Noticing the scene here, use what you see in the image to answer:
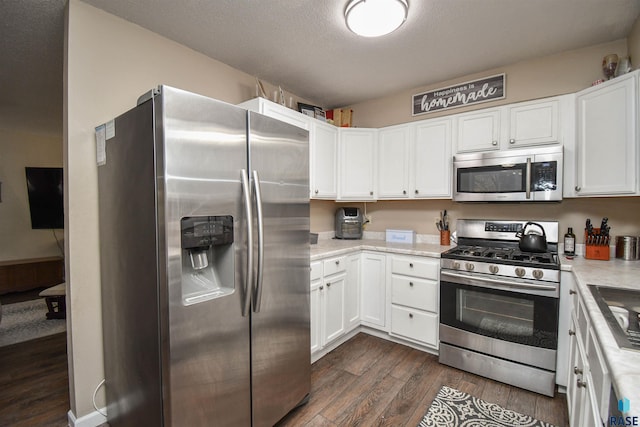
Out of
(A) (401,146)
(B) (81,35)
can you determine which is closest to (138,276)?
(B) (81,35)

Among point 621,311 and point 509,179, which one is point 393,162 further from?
point 621,311

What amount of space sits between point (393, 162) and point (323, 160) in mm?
764

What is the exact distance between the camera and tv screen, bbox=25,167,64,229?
15.2 feet

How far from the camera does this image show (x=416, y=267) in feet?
8.29

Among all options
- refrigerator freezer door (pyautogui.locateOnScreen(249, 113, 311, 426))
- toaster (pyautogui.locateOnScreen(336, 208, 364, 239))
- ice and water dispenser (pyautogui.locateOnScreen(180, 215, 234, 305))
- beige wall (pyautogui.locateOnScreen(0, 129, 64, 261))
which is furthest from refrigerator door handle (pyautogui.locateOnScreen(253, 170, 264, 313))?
beige wall (pyautogui.locateOnScreen(0, 129, 64, 261))

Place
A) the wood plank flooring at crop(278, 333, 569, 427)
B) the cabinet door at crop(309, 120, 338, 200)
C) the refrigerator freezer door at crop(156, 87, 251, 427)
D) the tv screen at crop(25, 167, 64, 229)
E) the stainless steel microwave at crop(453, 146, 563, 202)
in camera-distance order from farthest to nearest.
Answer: the tv screen at crop(25, 167, 64, 229)
the cabinet door at crop(309, 120, 338, 200)
the stainless steel microwave at crop(453, 146, 563, 202)
the wood plank flooring at crop(278, 333, 569, 427)
the refrigerator freezer door at crop(156, 87, 251, 427)

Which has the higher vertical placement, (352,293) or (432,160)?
(432,160)

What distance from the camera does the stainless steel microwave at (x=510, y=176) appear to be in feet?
7.24

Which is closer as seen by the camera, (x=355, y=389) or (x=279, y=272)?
(x=279, y=272)

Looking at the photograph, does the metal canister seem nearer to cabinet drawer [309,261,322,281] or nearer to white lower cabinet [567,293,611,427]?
white lower cabinet [567,293,611,427]

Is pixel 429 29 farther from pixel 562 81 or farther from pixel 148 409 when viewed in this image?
pixel 148 409

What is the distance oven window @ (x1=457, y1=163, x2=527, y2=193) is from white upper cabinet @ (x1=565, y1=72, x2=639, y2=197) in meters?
0.31

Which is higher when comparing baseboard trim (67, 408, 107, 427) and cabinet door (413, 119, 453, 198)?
cabinet door (413, 119, 453, 198)

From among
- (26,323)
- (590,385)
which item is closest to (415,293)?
(590,385)
